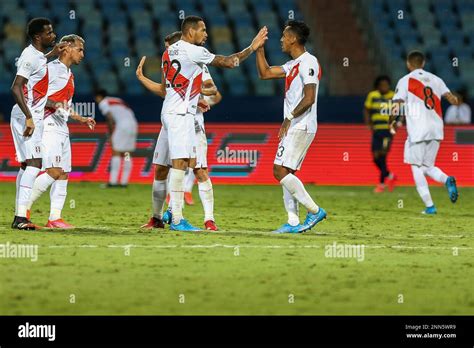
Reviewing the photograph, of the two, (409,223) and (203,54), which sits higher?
(203,54)

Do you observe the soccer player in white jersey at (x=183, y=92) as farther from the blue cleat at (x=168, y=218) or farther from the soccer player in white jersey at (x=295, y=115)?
the soccer player in white jersey at (x=295, y=115)

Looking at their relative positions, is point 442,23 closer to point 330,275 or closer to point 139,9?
point 139,9

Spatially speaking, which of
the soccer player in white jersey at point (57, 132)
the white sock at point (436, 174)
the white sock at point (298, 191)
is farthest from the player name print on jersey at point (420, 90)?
the soccer player in white jersey at point (57, 132)

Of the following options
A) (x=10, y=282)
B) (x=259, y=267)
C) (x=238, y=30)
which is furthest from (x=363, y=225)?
(x=238, y=30)

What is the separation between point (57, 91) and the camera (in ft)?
42.8

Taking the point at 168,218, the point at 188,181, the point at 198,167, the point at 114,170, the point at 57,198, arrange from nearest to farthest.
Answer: the point at 57,198
the point at 198,167
the point at 168,218
the point at 188,181
the point at 114,170

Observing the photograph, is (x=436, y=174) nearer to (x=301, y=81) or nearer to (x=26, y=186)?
(x=301, y=81)

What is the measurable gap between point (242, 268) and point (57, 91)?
168 inches

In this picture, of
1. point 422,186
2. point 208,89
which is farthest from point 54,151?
point 422,186

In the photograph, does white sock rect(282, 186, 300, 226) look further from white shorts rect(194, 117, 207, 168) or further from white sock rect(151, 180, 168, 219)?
white sock rect(151, 180, 168, 219)

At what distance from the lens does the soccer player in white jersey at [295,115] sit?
12.5 m

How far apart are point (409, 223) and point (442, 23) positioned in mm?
15584

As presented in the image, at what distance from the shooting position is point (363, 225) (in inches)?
561
